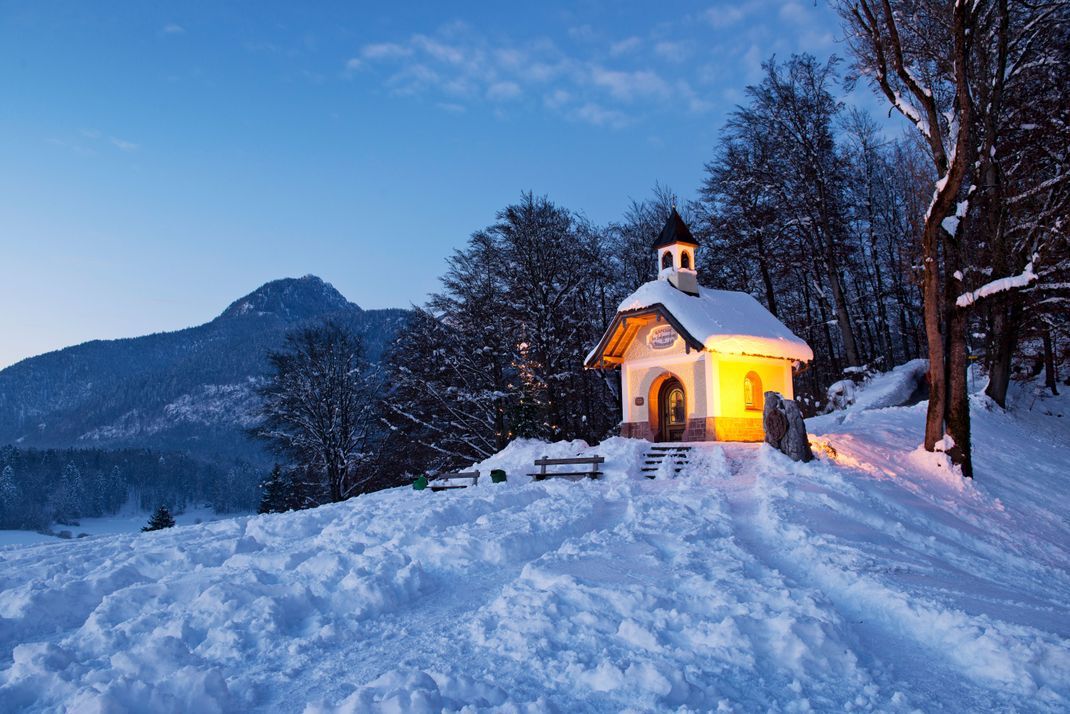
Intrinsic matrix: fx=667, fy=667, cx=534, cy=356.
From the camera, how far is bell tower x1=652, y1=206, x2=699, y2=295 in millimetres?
21297

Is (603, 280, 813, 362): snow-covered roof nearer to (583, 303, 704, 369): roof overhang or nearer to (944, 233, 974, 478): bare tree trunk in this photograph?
(583, 303, 704, 369): roof overhang

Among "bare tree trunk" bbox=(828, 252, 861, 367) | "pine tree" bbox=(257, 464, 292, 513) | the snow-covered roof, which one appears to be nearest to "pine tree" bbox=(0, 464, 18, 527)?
"pine tree" bbox=(257, 464, 292, 513)

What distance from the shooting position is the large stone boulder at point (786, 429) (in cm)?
1481

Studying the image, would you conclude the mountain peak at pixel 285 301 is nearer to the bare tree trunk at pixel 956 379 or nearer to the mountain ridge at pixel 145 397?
the mountain ridge at pixel 145 397

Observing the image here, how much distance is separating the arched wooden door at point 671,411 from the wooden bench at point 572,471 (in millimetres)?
5104

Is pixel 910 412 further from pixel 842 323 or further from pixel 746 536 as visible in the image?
pixel 746 536

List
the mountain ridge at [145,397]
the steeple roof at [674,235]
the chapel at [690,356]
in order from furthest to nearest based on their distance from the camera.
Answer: the mountain ridge at [145,397] → the steeple roof at [674,235] → the chapel at [690,356]

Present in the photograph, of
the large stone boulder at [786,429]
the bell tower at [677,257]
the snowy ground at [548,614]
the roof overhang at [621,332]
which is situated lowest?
the snowy ground at [548,614]

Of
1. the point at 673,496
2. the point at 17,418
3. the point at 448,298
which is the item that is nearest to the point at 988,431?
the point at 673,496

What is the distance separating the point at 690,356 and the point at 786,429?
4.55 meters

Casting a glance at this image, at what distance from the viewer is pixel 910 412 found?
20.3m

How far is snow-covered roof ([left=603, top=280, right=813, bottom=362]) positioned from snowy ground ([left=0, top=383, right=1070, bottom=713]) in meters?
7.90

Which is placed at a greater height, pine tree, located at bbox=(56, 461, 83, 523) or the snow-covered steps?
the snow-covered steps

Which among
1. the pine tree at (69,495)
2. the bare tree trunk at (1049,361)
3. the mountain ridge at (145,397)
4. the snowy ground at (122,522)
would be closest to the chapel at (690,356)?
the bare tree trunk at (1049,361)
